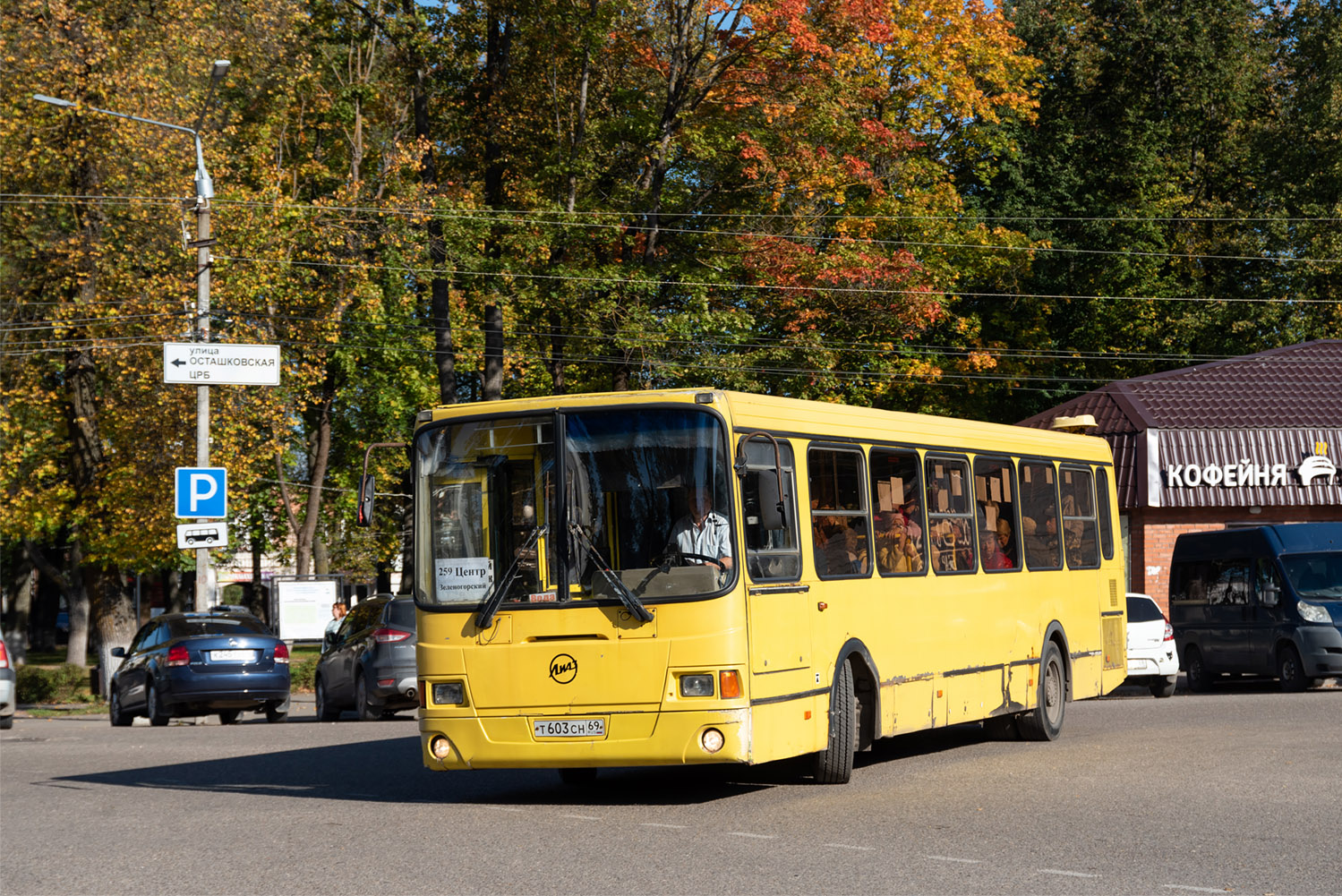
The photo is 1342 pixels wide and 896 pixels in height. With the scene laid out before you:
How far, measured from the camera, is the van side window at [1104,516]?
18125 millimetres

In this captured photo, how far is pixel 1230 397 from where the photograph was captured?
37.5 meters

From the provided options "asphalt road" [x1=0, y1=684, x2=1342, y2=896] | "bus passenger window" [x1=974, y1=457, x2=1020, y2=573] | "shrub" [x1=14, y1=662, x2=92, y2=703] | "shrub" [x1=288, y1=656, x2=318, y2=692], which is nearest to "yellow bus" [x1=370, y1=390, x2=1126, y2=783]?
"asphalt road" [x1=0, y1=684, x2=1342, y2=896]

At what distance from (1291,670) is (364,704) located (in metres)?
13.1

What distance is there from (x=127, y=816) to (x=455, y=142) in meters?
28.8

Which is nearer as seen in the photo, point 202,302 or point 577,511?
point 577,511

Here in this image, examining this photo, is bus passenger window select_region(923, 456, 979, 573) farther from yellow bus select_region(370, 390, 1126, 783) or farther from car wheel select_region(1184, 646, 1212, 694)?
car wheel select_region(1184, 646, 1212, 694)

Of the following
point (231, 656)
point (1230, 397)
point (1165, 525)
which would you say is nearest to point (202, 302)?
point (231, 656)

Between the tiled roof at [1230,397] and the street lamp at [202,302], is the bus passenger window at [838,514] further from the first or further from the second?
the tiled roof at [1230,397]

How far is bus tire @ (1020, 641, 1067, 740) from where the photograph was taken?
16109 millimetres

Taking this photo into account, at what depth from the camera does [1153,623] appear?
25.3 m

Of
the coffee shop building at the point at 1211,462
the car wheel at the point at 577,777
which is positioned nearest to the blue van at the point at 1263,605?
the coffee shop building at the point at 1211,462

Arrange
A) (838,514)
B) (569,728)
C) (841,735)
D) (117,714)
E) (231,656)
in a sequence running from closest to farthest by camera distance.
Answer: (569,728)
(841,735)
(838,514)
(231,656)
(117,714)

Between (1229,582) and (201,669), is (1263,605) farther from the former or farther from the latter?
(201,669)

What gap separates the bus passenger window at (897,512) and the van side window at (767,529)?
4.76ft
